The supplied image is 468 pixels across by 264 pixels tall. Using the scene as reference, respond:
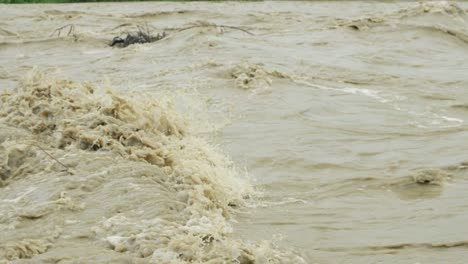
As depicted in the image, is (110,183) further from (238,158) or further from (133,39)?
(133,39)

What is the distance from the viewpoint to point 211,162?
505cm

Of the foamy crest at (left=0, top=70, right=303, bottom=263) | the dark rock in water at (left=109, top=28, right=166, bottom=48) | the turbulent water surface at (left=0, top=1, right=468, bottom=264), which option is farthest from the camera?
the dark rock in water at (left=109, top=28, right=166, bottom=48)

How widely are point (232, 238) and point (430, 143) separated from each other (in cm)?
246

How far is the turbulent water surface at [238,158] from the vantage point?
11.8 feet

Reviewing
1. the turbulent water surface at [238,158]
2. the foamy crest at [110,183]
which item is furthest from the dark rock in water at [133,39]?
the foamy crest at [110,183]

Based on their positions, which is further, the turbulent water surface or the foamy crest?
the turbulent water surface

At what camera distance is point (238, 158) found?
5.35 meters

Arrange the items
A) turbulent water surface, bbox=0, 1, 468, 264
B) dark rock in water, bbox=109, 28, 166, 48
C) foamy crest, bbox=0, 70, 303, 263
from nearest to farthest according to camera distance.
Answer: foamy crest, bbox=0, 70, 303, 263
turbulent water surface, bbox=0, 1, 468, 264
dark rock in water, bbox=109, 28, 166, 48

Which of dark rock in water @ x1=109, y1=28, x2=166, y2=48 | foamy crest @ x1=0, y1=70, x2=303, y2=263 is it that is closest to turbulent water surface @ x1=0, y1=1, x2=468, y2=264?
foamy crest @ x1=0, y1=70, x2=303, y2=263

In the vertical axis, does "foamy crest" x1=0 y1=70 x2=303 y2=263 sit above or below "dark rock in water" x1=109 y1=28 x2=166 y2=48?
above

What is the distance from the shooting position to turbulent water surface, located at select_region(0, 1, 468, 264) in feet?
11.8

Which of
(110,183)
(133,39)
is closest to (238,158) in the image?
(110,183)

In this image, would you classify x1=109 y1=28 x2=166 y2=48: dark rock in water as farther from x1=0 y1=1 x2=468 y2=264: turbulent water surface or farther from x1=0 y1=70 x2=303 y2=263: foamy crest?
x1=0 y1=70 x2=303 y2=263: foamy crest

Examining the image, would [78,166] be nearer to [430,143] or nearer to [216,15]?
[430,143]
